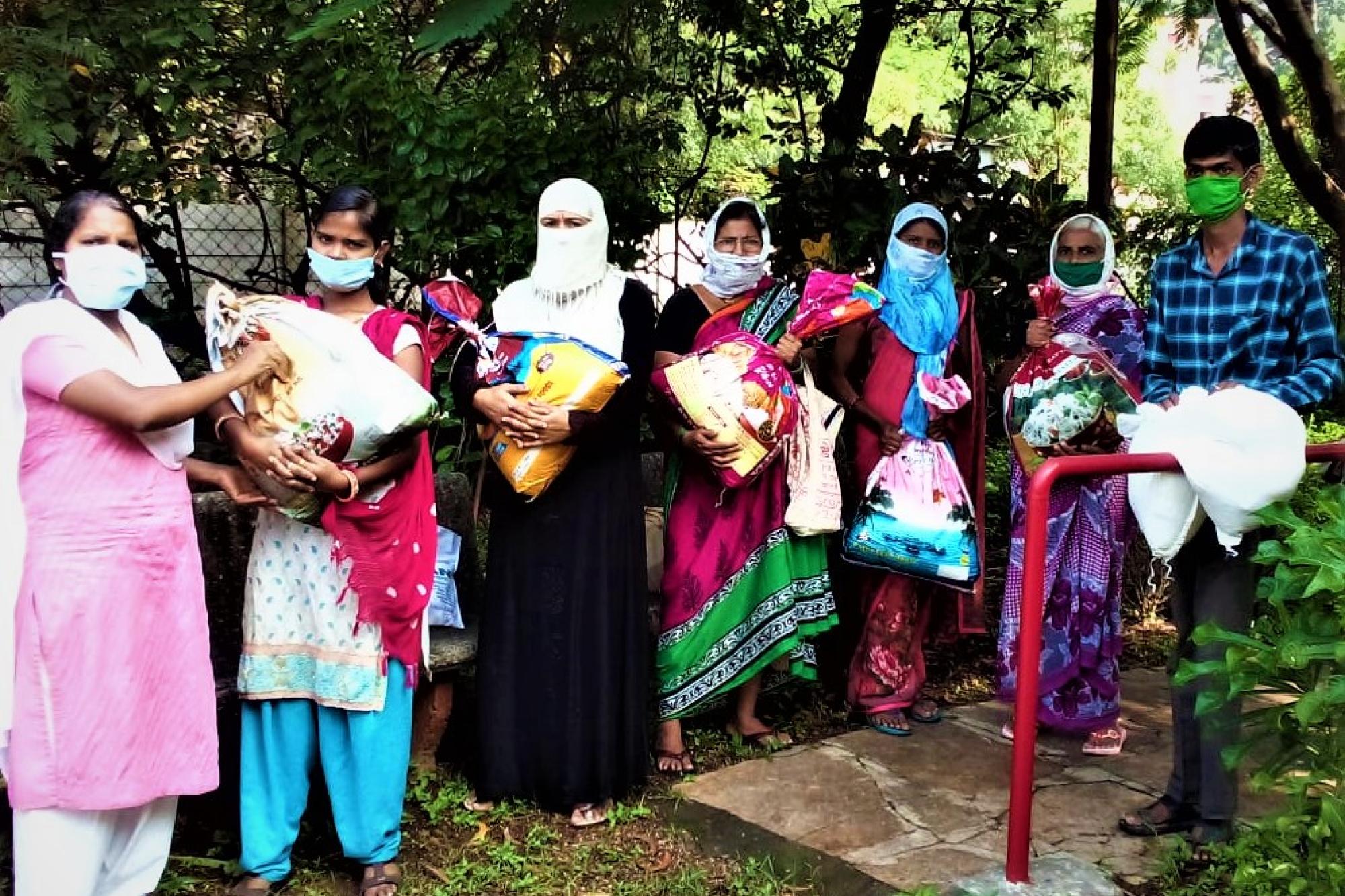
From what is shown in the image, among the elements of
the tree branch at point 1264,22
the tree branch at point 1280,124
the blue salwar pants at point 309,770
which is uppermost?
Answer: the tree branch at point 1264,22

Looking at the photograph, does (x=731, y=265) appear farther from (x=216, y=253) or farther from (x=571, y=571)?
(x=216, y=253)

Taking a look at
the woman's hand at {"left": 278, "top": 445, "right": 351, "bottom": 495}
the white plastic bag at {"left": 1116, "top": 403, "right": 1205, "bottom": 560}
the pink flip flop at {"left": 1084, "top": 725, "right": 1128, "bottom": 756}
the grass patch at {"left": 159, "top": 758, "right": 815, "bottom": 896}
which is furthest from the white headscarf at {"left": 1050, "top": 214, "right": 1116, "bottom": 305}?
the woman's hand at {"left": 278, "top": 445, "right": 351, "bottom": 495}

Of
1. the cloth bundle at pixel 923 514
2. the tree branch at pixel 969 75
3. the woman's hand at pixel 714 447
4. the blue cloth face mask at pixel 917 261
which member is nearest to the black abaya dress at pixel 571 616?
the woman's hand at pixel 714 447

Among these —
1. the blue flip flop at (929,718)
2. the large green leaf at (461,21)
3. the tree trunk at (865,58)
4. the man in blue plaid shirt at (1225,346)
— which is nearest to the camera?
the large green leaf at (461,21)

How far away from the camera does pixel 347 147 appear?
4418mm

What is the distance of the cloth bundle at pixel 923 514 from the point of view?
4.22m

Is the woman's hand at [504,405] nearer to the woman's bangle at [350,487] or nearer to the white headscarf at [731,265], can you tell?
the woman's bangle at [350,487]

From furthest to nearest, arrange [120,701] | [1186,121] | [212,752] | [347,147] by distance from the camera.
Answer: [1186,121] → [347,147] → [212,752] → [120,701]

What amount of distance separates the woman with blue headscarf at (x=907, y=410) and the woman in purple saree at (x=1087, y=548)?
10.4 inches

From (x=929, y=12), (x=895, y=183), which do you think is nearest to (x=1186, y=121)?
(x=929, y=12)

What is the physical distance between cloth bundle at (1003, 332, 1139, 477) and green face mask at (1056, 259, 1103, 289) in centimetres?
24

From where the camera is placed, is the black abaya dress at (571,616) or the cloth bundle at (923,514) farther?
the cloth bundle at (923,514)

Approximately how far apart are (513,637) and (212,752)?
96 cm

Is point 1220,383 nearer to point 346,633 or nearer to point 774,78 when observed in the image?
point 346,633
